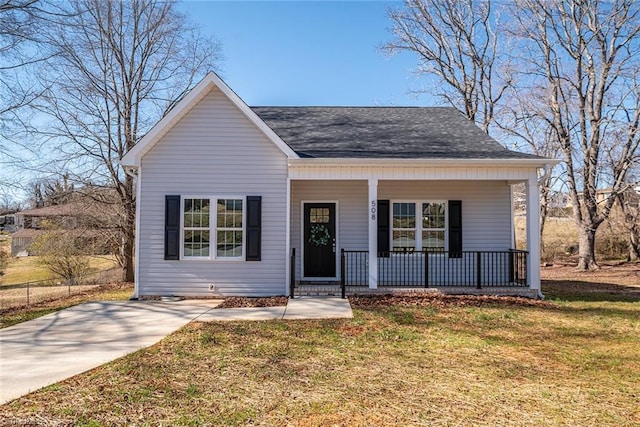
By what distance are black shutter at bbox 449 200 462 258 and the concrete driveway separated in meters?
6.26

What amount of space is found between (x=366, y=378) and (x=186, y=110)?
761 centimetres

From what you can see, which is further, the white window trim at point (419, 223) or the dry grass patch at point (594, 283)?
the white window trim at point (419, 223)

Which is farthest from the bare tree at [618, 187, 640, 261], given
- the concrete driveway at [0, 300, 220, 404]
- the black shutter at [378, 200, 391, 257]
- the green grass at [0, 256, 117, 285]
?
the green grass at [0, 256, 117, 285]

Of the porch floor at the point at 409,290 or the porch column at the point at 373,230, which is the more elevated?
the porch column at the point at 373,230

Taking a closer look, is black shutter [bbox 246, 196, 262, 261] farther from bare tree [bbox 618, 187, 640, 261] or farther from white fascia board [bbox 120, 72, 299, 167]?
bare tree [bbox 618, 187, 640, 261]

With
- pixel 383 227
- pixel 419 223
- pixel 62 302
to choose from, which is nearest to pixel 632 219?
pixel 419 223

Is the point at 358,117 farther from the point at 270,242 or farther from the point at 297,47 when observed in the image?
the point at 270,242

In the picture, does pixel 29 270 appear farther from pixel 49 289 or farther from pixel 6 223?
pixel 49 289

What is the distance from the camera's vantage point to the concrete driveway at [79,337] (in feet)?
15.4

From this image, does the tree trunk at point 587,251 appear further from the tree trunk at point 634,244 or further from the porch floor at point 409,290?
the porch floor at point 409,290

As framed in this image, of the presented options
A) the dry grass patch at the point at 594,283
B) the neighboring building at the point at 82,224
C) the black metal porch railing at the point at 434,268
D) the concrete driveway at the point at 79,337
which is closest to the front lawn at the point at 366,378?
the concrete driveway at the point at 79,337

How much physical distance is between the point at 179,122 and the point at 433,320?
286 inches

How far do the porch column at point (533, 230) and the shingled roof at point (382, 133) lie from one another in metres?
0.79

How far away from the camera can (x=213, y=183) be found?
9.64 m
